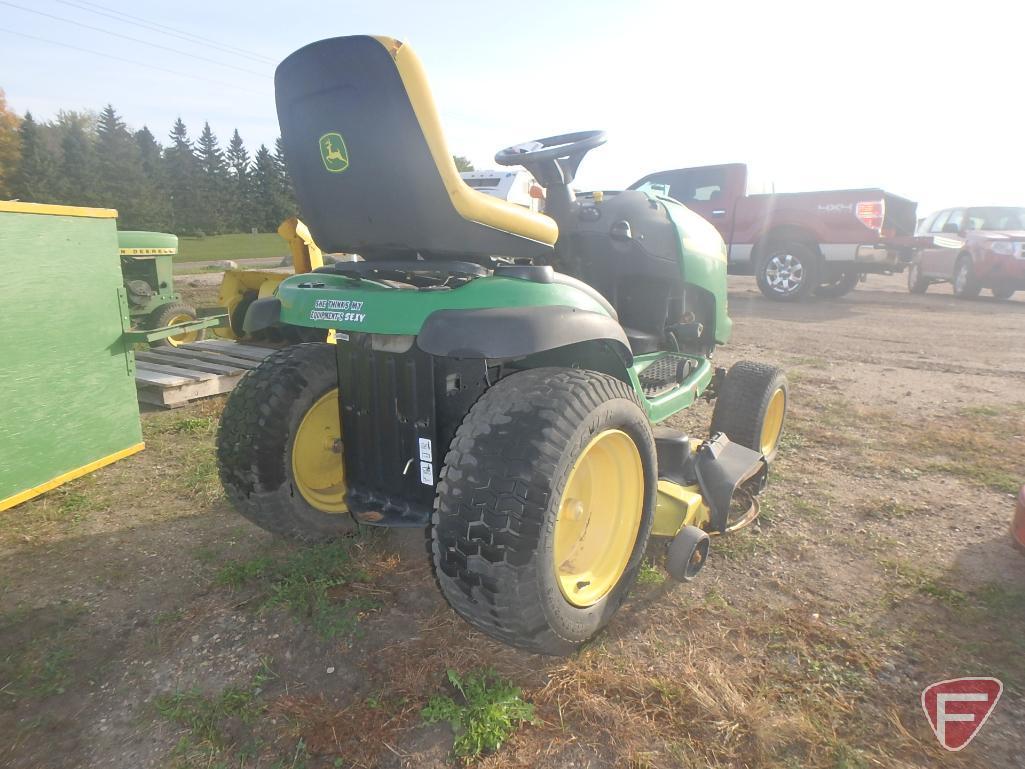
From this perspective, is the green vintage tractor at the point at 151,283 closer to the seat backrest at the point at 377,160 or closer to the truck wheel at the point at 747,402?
the seat backrest at the point at 377,160

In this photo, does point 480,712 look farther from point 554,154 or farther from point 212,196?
point 212,196

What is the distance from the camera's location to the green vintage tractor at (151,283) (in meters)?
6.52

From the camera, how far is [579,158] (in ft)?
10.3

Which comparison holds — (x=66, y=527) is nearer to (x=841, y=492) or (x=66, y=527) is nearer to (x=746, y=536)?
(x=746, y=536)

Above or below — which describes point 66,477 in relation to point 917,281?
below

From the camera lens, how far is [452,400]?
6.67 ft

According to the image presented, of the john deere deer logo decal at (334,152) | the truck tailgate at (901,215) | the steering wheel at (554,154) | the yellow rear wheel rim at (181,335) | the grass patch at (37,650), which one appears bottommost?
the grass patch at (37,650)

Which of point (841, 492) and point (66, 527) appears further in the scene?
point (841, 492)

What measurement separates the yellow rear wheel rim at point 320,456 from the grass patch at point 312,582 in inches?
7.7

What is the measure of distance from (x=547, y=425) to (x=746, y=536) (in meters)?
1.55

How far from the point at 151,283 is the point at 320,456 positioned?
542 cm

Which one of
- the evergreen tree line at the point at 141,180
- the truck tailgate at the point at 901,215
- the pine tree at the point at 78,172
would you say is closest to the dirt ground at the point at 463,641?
the truck tailgate at the point at 901,215

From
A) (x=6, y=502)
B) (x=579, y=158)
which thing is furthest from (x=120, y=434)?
(x=579, y=158)

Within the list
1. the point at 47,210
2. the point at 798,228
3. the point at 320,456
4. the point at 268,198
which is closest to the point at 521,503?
the point at 320,456
